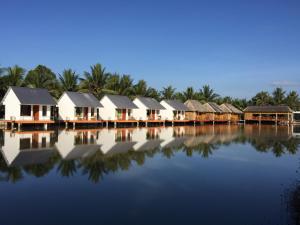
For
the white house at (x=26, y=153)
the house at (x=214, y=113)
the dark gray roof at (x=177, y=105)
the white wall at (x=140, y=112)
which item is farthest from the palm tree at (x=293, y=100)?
the white house at (x=26, y=153)

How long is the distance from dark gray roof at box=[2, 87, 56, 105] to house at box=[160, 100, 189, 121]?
65.6ft

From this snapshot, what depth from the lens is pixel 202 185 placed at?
10109 mm

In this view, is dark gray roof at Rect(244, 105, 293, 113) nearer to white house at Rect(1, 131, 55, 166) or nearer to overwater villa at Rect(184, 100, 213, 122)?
overwater villa at Rect(184, 100, 213, 122)

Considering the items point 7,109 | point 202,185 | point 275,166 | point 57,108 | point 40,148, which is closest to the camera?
point 202,185

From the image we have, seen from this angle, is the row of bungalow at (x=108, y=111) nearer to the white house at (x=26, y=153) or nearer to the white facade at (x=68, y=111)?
the white facade at (x=68, y=111)

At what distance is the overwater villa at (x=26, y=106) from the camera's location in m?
29.4

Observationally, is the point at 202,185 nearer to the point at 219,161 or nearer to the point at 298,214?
the point at 298,214

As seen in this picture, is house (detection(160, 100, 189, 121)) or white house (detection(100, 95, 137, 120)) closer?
white house (detection(100, 95, 137, 120))

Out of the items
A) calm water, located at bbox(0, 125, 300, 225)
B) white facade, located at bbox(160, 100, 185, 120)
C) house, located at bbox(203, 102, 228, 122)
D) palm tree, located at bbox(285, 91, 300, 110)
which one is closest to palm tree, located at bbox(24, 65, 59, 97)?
white facade, located at bbox(160, 100, 185, 120)

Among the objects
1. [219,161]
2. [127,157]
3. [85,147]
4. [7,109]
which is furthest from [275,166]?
[7,109]

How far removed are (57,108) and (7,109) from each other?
662cm

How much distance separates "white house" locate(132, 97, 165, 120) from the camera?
43281 millimetres

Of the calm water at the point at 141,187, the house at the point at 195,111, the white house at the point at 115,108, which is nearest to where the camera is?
the calm water at the point at 141,187

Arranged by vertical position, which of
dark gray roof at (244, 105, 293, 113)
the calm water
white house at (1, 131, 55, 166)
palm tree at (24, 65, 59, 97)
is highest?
palm tree at (24, 65, 59, 97)
